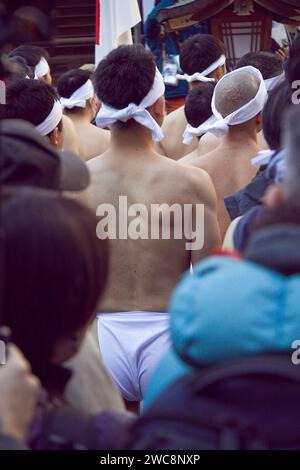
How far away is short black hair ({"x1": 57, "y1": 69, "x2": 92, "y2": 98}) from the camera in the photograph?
7055 mm

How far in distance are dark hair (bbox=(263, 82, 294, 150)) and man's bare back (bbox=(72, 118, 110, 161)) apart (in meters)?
3.00

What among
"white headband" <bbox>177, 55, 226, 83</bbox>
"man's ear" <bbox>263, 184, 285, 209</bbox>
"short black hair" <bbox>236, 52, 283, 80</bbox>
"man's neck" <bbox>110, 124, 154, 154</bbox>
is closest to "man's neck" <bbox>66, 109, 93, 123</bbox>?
"white headband" <bbox>177, 55, 226, 83</bbox>

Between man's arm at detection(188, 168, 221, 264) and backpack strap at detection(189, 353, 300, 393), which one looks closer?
backpack strap at detection(189, 353, 300, 393)

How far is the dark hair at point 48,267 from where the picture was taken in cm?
158

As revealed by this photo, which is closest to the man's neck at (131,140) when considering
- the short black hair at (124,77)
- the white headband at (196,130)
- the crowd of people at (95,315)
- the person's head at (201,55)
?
the short black hair at (124,77)

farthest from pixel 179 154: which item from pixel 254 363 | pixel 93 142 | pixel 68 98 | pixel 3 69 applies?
pixel 254 363

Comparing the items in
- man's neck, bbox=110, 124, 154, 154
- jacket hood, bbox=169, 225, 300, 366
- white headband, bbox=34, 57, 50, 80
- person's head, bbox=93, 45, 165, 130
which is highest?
jacket hood, bbox=169, 225, 300, 366

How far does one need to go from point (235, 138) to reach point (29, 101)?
1.08 m

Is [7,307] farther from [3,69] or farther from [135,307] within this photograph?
[135,307]

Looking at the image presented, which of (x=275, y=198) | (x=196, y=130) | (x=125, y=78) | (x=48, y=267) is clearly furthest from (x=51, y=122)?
(x=48, y=267)

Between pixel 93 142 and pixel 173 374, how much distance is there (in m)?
4.51

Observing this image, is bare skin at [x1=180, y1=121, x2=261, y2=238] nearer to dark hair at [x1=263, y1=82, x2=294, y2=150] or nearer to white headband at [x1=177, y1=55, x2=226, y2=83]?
dark hair at [x1=263, y1=82, x2=294, y2=150]

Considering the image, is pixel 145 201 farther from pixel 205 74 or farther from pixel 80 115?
pixel 205 74

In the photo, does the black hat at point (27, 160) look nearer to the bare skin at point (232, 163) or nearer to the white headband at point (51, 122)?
the white headband at point (51, 122)
